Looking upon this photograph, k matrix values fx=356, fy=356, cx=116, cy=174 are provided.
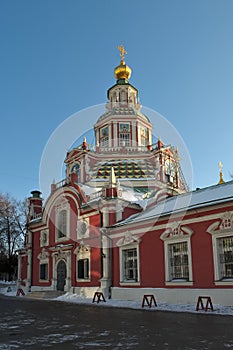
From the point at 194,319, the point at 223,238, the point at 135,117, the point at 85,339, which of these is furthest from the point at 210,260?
the point at 135,117

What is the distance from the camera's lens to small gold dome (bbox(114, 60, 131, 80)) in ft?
122

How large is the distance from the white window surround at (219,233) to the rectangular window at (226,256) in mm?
129

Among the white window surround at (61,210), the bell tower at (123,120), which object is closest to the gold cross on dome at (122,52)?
the bell tower at (123,120)

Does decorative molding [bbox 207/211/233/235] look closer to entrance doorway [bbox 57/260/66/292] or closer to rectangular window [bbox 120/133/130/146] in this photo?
entrance doorway [bbox 57/260/66/292]

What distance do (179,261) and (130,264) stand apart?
352cm

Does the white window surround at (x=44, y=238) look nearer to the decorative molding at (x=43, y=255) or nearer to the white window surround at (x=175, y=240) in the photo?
the decorative molding at (x=43, y=255)

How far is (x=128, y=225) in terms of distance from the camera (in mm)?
18766

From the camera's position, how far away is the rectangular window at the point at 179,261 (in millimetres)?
15955

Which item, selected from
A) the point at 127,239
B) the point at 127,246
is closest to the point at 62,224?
the point at 127,246

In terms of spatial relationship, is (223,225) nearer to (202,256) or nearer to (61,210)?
(202,256)

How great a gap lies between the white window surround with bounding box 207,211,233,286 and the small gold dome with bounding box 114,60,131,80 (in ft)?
85.1

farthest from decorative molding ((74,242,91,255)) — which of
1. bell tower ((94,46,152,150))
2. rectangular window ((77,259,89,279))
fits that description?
bell tower ((94,46,152,150))

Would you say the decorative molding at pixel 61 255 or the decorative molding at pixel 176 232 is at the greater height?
the decorative molding at pixel 176 232

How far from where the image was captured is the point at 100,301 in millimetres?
18234
